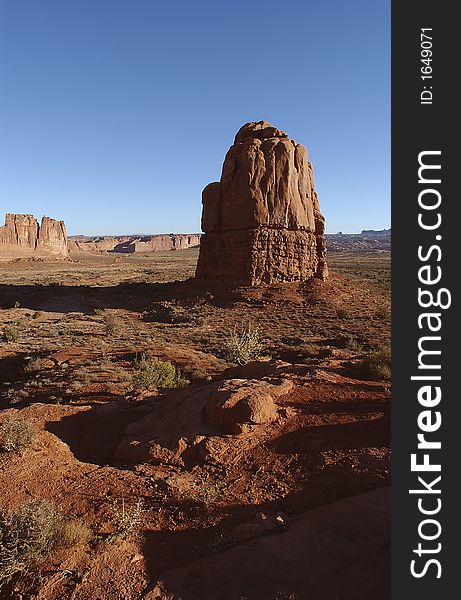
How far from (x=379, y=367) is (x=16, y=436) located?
7.38m

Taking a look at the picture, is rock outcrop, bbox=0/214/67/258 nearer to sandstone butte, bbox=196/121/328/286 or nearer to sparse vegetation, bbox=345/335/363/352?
sandstone butte, bbox=196/121/328/286

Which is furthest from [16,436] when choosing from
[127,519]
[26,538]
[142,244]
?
[142,244]

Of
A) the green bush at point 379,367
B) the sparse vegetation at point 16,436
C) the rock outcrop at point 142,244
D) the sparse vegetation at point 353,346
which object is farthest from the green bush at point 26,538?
the rock outcrop at point 142,244

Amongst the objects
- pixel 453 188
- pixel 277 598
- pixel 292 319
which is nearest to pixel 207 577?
pixel 277 598

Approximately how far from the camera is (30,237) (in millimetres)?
75750

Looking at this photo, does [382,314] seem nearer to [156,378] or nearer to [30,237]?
[156,378]

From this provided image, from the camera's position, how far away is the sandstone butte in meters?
26.4

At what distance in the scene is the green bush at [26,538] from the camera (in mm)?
3631

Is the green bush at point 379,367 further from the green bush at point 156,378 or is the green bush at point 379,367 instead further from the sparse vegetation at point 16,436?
the sparse vegetation at point 16,436

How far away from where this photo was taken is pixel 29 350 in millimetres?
16312

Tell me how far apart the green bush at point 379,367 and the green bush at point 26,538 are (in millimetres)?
6815

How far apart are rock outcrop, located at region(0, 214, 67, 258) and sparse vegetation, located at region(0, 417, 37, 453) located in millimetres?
75444

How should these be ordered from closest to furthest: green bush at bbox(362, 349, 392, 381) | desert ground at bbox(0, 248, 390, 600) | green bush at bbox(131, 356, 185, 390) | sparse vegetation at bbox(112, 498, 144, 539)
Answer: desert ground at bbox(0, 248, 390, 600) → sparse vegetation at bbox(112, 498, 144, 539) → green bush at bbox(362, 349, 392, 381) → green bush at bbox(131, 356, 185, 390)

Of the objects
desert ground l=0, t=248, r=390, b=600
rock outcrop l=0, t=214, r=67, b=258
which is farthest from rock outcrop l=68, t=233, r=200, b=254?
desert ground l=0, t=248, r=390, b=600
